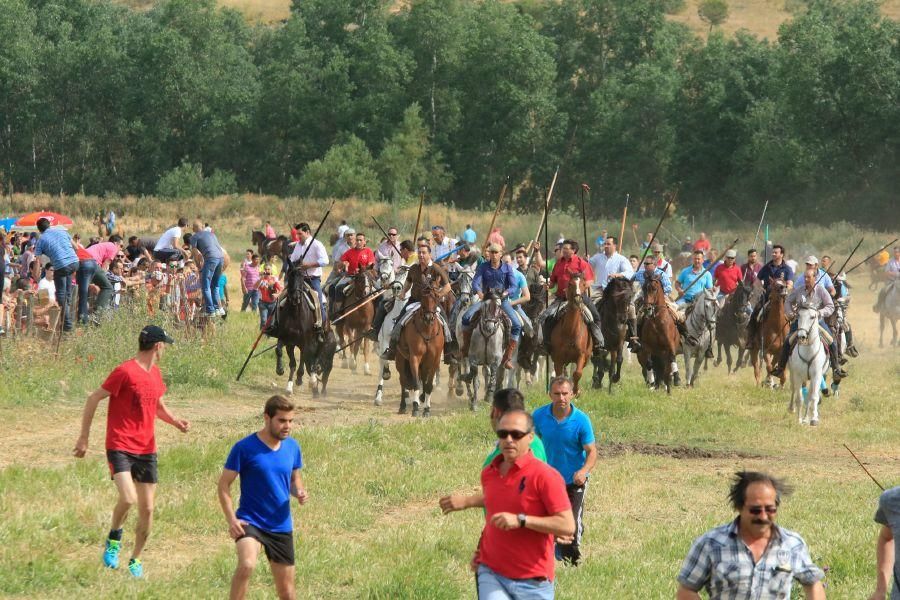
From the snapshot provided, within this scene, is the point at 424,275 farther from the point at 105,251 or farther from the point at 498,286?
the point at 105,251

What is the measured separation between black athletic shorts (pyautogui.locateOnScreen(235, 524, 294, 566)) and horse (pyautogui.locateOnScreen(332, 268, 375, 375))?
1625cm

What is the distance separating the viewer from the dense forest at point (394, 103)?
7444cm

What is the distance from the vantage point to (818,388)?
69.8 feet

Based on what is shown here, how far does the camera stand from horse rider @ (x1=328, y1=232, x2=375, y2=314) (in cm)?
2634

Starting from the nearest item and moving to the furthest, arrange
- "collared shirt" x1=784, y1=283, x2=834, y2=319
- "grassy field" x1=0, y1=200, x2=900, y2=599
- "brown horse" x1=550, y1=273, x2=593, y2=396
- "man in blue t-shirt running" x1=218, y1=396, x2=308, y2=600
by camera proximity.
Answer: "man in blue t-shirt running" x1=218, y1=396, x2=308, y2=600
"grassy field" x1=0, y1=200, x2=900, y2=599
"collared shirt" x1=784, y1=283, x2=834, y2=319
"brown horse" x1=550, y1=273, x2=593, y2=396

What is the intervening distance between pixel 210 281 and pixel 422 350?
20.1 feet

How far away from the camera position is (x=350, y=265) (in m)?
26.5

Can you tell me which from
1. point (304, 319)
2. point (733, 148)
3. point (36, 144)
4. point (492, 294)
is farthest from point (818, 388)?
point (36, 144)

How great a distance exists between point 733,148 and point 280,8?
68.4 meters

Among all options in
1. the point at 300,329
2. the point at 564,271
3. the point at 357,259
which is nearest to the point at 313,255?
the point at 300,329

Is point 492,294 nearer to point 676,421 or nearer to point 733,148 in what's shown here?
point 676,421

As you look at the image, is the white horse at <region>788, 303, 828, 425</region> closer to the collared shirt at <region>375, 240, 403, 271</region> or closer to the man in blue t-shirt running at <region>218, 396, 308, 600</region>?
the collared shirt at <region>375, 240, 403, 271</region>

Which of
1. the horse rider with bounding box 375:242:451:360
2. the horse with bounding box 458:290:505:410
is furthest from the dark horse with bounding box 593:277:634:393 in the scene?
the horse rider with bounding box 375:242:451:360

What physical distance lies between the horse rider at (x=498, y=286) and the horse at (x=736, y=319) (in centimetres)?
690
